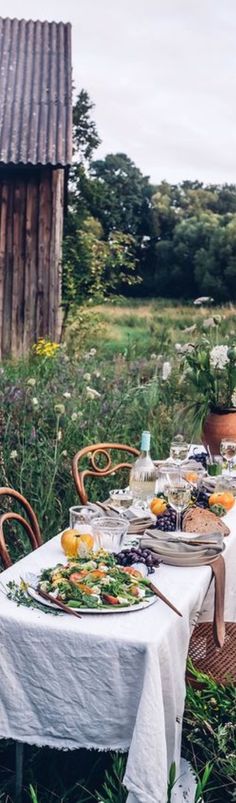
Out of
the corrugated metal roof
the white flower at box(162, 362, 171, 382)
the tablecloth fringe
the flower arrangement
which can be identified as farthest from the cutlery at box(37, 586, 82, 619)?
the corrugated metal roof

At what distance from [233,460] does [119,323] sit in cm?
1297

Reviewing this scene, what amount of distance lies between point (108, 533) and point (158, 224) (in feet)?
72.8

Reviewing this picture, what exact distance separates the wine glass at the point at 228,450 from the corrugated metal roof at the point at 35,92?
22.2 ft

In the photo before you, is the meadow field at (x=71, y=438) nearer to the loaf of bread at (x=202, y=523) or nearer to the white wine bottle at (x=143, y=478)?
the loaf of bread at (x=202, y=523)

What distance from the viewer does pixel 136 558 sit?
286cm

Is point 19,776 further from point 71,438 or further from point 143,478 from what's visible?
point 71,438

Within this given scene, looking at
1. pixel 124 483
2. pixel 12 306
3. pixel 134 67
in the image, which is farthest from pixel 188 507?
pixel 134 67

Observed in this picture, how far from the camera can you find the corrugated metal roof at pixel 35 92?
1058cm

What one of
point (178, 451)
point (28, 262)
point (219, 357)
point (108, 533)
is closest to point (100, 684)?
point (108, 533)

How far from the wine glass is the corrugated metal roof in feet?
22.2

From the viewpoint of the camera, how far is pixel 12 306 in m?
11.1

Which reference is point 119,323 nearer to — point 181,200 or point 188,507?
point 181,200

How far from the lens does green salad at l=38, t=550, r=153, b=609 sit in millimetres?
2545

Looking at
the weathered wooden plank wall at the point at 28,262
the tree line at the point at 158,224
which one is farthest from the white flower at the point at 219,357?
the tree line at the point at 158,224
